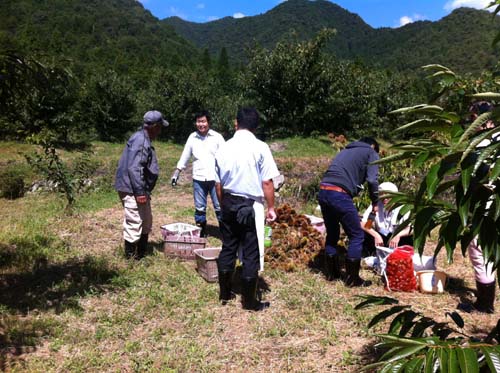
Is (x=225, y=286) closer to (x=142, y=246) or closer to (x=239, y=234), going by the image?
(x=239, y=234)

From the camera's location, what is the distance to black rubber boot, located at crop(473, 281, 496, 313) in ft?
12.7

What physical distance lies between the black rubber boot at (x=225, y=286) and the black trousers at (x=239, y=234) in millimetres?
54

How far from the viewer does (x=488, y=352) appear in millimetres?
1032

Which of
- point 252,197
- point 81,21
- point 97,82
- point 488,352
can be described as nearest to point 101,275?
point 252,197

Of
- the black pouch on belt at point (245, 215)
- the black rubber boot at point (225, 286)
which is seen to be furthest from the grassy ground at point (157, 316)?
the black pouch on belt at point (245, 215)

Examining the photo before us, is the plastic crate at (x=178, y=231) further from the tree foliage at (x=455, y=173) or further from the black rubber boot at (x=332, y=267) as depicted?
the tree foliage at (x=455, y=173)

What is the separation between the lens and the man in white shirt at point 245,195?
12.5 feet

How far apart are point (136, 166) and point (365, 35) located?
14438cm

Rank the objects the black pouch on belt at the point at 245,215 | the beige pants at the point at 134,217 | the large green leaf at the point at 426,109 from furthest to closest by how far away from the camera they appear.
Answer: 1. the beige pants at the point at 134,217
2. the black pouch on belt at the point at 245,215
3. the large green leaf at the point at 426,109

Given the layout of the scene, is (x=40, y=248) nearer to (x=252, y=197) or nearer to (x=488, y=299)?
(x=252, y=197)

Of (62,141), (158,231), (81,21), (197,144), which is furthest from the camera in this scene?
(81,21)

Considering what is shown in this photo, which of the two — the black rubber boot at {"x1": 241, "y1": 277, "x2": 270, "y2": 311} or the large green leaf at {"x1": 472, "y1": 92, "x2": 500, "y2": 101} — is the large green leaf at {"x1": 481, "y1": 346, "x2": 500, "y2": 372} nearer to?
the large green leaf at {"x1": 472, "y1": 92, "x2": 500, "y2": 101}

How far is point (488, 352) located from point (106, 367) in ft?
8.95

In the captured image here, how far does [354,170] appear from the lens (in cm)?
446
